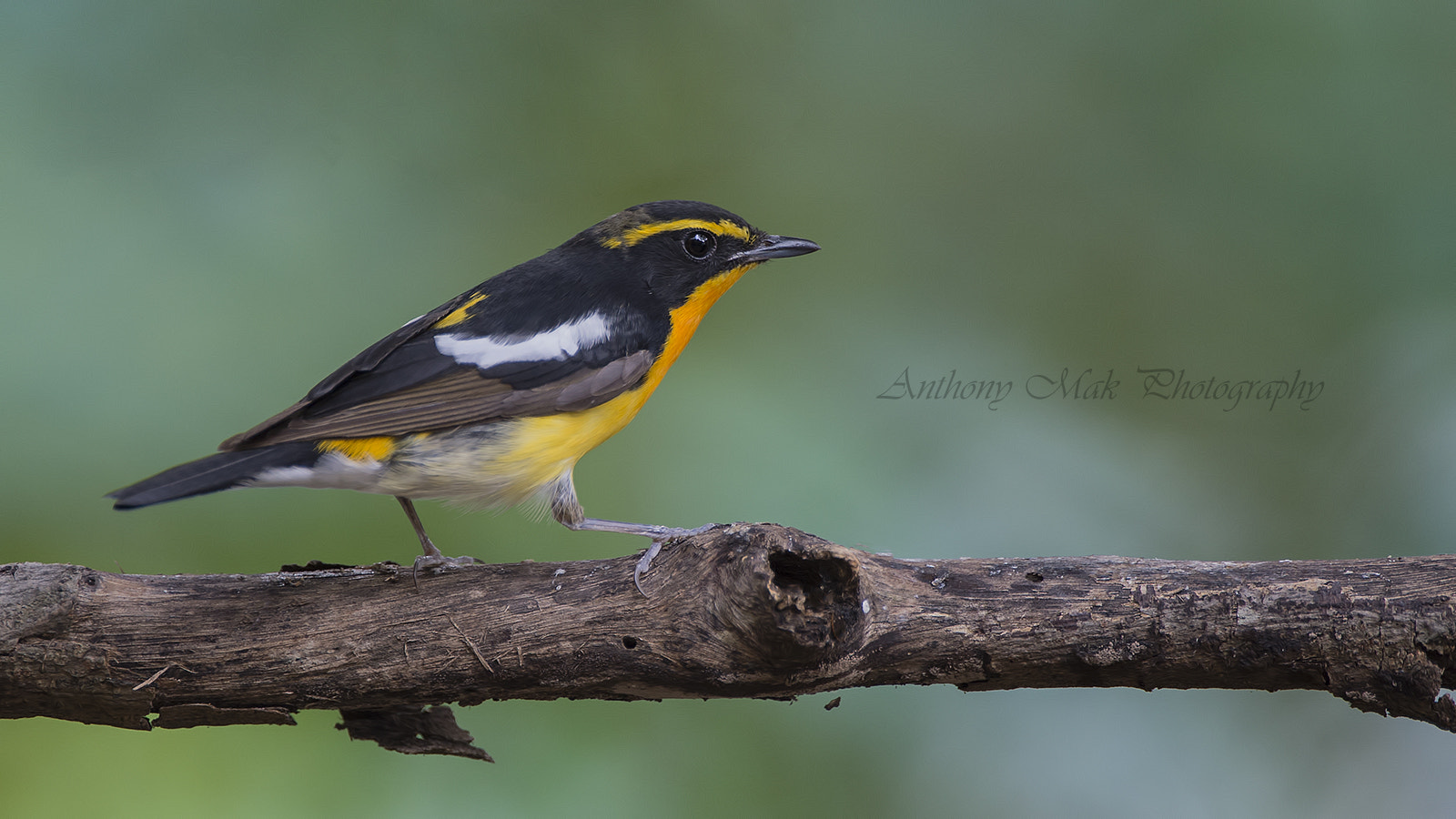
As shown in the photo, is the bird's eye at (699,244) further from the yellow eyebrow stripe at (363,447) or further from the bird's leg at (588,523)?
the yellow eyebrow stripe at (363,447)

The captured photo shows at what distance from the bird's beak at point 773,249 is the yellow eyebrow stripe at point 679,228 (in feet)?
0.17

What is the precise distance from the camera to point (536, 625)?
227 centimetres

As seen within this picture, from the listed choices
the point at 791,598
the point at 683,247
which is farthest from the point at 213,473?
the point at 683,247

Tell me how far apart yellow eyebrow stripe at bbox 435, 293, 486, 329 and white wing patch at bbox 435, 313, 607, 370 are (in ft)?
0.21

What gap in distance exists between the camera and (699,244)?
121 inches

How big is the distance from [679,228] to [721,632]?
4.62 feet

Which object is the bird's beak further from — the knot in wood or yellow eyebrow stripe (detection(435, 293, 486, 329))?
the knot in wood

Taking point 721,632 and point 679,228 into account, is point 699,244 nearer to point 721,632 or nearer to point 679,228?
point 679,228

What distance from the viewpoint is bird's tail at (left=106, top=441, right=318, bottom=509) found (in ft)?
7.11

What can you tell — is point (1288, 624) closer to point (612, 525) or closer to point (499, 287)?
point (612, 525)

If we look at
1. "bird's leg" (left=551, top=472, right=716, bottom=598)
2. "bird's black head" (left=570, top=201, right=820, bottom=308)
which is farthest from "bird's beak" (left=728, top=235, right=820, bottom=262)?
Result: "bird's leg" (left=551, top=472, right=716, bottom=598)

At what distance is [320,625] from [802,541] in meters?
1.18

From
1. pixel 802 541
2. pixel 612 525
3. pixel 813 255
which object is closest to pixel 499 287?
pixel 612 525

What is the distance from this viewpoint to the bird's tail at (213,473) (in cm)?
217
